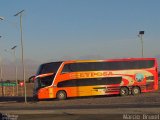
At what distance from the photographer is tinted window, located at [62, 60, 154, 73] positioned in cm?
4469

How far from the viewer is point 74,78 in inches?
1763

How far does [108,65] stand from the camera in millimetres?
45719

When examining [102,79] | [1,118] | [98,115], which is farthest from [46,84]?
[1,118]

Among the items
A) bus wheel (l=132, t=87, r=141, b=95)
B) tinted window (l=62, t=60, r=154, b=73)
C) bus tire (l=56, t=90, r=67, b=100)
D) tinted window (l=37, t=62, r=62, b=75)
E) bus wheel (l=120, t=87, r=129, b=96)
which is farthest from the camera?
bus wheel (l=132, t=87, r=141, b=95)

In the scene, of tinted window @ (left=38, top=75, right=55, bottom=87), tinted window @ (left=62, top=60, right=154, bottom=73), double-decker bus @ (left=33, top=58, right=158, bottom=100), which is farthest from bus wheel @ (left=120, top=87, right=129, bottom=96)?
tinted window @ (left=38, top=75, right=55, bottom=87)

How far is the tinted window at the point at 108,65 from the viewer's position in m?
44.7

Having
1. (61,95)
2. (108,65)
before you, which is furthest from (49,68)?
(108,65)

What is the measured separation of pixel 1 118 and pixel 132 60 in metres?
27.0

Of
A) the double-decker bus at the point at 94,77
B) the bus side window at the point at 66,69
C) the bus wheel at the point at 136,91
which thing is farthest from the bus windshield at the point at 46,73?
the bus wheel at the point at 136,91

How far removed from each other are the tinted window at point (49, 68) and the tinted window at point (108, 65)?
0.75 m

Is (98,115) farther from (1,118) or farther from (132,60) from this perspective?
(132,60)

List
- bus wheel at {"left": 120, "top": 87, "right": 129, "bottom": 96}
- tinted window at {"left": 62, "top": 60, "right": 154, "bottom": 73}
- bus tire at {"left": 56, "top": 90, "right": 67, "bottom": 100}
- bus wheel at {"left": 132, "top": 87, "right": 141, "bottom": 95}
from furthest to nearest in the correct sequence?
bus wheel at {"left": 132, "top": 87, "right": 141, "bottom": 95} < bus wheel at {"left": 120, "top": 87, "right": 129, "bottom": 96} < bus tire at {"left": 56, "top": 90, "right": 67, "bottom": 100} < tinted window at {"left": 62, "top": 60, "right": 154, "bottom": 73}

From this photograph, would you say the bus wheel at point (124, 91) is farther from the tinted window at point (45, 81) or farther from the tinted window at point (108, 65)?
the tinted window at point (45, 81)

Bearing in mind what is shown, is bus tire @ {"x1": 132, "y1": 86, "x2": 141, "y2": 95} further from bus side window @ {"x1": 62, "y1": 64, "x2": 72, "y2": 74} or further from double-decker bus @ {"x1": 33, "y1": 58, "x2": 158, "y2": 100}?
bus side window @ {"x1": 62, "y1": 64, "x2": 72, "y2": 74}
